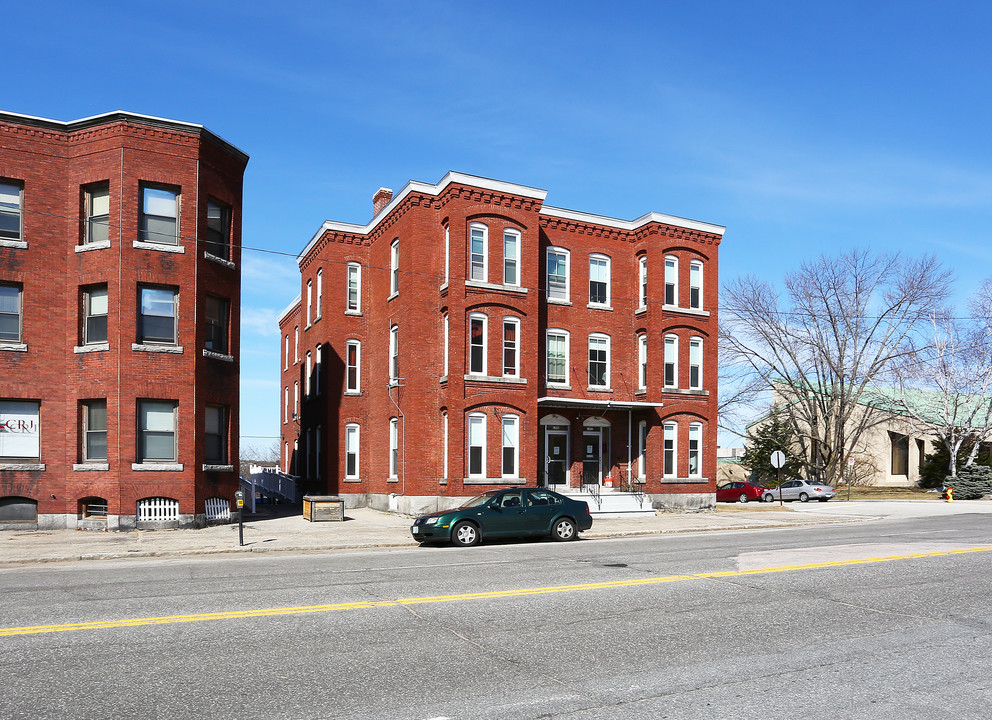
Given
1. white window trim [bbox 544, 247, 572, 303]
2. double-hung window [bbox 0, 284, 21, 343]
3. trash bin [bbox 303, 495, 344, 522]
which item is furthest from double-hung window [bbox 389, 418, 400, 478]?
double-hung window [bbox 0, 284, 21, 343]

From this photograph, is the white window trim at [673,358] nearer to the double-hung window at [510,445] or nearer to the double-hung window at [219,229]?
the double-hung window at [510,445]

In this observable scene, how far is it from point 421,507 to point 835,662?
2245 centimetres

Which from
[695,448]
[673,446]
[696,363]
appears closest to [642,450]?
[673,446]

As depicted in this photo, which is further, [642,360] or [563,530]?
[642,360]

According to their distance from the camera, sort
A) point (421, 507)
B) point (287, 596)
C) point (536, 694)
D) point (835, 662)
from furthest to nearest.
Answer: point (421, 507)
point (287, 596)
point (835, 662)
point (536, 694)

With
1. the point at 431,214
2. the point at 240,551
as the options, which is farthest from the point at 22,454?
the point at 431,214

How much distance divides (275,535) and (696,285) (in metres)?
21.2

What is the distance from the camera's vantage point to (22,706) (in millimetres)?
6539

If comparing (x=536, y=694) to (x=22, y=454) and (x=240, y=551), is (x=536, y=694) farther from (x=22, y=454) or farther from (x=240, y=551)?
(x=22, y=454)

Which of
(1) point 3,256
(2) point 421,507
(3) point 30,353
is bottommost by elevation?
(2) point 421,507

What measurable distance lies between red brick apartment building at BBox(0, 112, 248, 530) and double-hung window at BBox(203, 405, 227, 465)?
1.94 feet

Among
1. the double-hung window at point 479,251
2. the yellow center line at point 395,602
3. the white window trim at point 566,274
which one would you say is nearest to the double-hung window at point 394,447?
the double-hung window at point 479,251

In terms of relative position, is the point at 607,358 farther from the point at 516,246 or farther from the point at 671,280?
the point at 516,246

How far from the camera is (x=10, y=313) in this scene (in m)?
24.1
